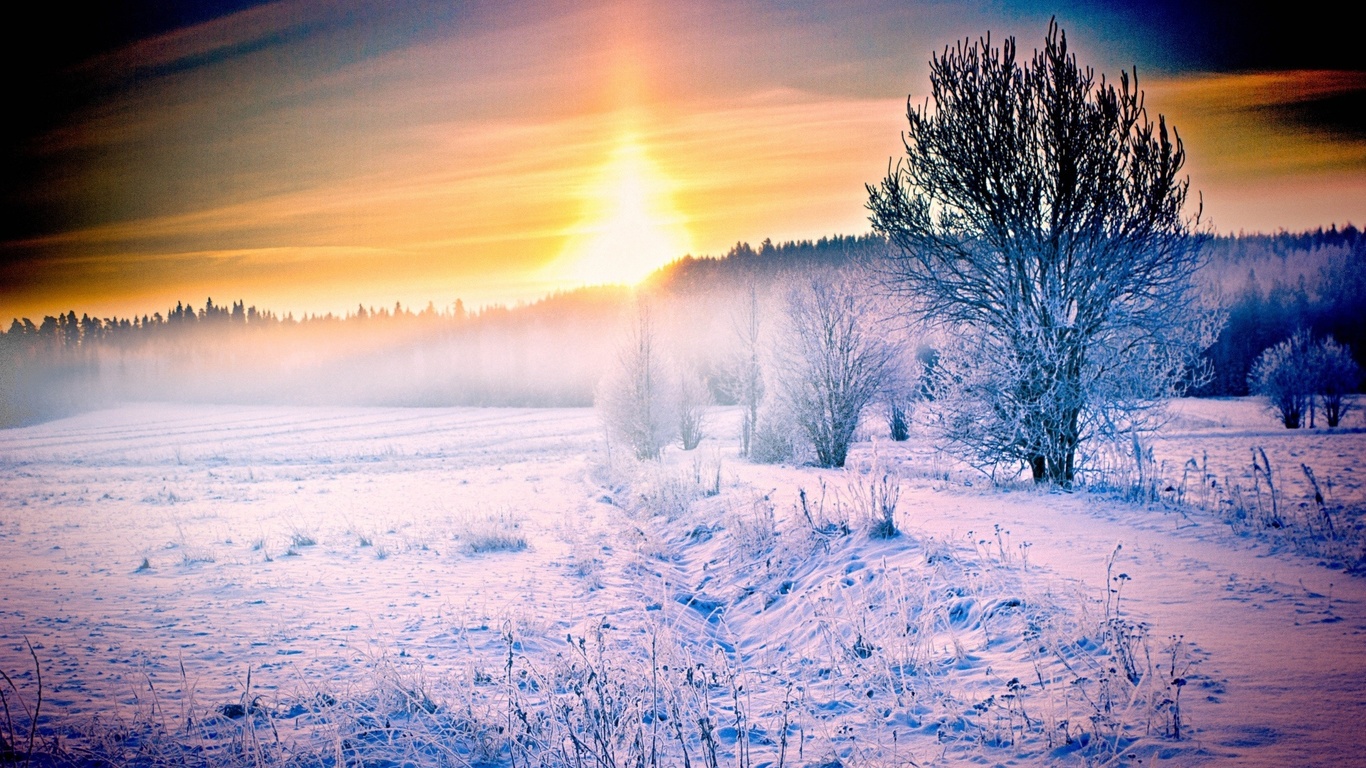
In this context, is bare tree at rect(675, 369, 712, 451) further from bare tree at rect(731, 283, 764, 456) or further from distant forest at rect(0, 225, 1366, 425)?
distant forest at rect(0, 225, 1366, 425)

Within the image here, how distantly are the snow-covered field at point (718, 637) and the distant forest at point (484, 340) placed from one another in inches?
1576

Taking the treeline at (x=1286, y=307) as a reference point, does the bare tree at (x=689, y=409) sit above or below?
below

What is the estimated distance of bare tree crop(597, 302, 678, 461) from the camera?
29.1 metres

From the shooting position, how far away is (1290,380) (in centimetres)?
2962

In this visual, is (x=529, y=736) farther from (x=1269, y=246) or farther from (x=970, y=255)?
(x=1269, y=246)

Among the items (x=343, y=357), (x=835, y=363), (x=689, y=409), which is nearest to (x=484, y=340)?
(x=343, y=357)

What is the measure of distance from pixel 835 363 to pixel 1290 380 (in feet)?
85.3

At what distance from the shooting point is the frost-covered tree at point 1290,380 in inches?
1155

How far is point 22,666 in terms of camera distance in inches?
216

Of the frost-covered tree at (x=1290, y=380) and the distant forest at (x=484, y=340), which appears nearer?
the frost-covered tree at (x=1290, y=380)

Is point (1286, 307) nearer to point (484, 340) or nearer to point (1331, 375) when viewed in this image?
point (1331, 375)

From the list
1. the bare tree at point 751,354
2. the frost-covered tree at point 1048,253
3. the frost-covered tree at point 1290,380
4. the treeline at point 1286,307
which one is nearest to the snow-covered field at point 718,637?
the frost-covered tree at point 1048,253

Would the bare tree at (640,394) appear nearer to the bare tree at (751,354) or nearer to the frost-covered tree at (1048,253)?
the bare tree at (751,354)

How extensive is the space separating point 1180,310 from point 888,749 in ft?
36.6
